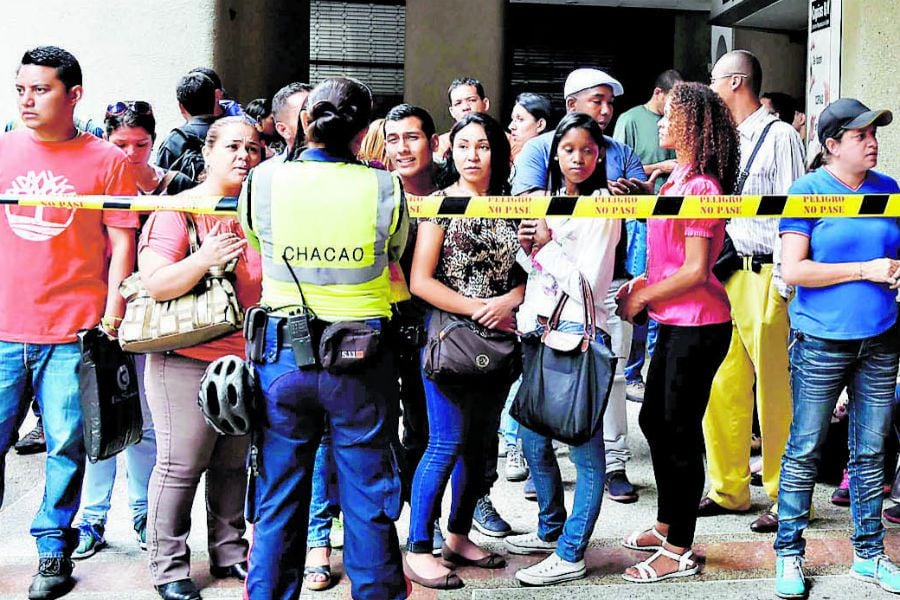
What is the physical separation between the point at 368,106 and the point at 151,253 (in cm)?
108

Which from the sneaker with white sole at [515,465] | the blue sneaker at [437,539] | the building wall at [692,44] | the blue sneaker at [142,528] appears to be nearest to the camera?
the blue sneaker at [437,539]

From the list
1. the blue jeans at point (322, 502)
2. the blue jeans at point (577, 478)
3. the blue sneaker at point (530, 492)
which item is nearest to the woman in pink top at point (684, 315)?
the blue jeans at point (577, 478)

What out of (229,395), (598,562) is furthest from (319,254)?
(598,562)

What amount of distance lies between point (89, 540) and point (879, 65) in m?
5.74

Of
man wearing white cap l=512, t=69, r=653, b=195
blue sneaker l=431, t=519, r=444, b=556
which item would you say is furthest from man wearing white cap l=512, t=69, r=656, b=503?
blue sneaker l=431, t=519, r=444, b=556

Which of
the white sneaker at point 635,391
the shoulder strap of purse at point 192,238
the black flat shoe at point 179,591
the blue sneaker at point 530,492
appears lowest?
the black flat shoe at point 179,591

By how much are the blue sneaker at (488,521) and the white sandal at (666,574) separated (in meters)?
0.69

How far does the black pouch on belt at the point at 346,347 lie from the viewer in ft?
11.3

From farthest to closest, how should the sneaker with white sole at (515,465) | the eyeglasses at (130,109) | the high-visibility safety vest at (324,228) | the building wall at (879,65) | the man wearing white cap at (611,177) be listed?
the building wall at (879,65), the sneaker with white sole at (515,465), the man wearing white cap at (611,177), the eyeglasses at (130,109), the high-visibility safety vest at (324,228)

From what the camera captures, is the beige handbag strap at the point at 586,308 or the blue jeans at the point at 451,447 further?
the blue jeans at the point at 451,447

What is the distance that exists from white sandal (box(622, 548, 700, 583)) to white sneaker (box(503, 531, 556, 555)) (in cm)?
37

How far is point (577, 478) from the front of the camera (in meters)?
4.32

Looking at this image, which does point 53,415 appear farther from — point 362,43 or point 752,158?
point 362,43

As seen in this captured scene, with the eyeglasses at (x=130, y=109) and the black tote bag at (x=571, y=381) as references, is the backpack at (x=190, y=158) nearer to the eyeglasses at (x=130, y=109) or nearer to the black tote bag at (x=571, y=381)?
the eyeglasses at (x=130, y=109)
